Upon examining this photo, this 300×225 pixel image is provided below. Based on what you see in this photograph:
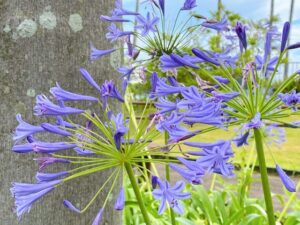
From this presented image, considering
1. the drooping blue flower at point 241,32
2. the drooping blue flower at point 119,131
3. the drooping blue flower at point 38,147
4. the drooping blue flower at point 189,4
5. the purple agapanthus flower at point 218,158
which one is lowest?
the purple agapanthus flower at point 218,158

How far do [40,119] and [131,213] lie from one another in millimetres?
1962

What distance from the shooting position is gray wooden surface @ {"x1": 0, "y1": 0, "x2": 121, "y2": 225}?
1.80 metres

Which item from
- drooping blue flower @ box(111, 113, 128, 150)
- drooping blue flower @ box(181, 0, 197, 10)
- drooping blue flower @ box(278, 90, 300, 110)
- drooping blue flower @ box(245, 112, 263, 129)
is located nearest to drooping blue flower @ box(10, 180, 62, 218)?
drooping blue flower @ box(111, 113, 128, 150)

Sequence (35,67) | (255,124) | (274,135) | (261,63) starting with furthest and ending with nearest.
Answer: (274,135)
(35,67)
(261,63)
(255,124)

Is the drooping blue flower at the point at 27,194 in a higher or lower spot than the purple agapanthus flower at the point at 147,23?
lower

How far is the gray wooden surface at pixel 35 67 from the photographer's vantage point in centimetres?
180

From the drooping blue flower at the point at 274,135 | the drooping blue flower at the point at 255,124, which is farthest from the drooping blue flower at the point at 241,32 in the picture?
the drooping blue flower at the point at 274,135

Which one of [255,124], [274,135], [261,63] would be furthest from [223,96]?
[274,135]

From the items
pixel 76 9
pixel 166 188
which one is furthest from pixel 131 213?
pixel 166 188

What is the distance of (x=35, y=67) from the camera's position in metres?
1.80

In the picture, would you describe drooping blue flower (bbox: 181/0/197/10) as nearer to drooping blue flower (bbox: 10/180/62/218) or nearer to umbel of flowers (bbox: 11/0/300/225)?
umbel of flowers (bbox: 11/0/300/225)

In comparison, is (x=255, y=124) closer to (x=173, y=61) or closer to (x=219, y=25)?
(x=173, y=61)

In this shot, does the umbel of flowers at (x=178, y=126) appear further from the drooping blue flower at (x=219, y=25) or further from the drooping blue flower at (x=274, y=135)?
the drooping blue flower at (x=274, y=135)

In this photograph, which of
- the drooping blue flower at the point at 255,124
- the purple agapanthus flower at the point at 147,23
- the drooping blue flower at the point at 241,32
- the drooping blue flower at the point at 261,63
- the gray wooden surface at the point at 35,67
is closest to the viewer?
the drooping blue flower at the point at 255,124
